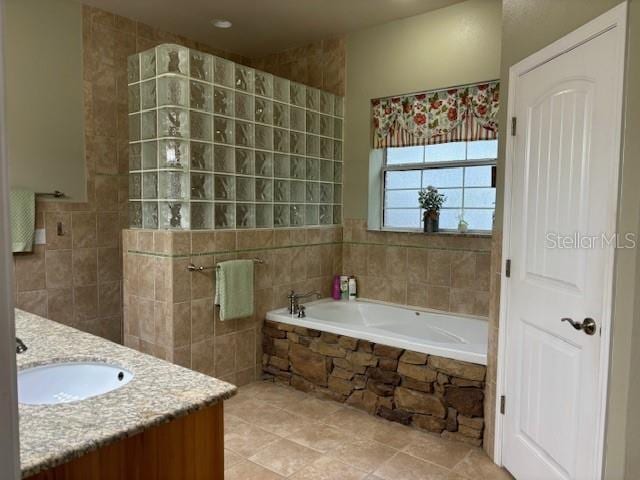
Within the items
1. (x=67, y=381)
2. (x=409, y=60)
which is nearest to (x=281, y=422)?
(x=67, y=381)

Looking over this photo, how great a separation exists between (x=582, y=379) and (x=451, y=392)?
3.26 ft

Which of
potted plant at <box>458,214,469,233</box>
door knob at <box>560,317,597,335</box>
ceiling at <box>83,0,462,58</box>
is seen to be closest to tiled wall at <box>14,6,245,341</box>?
ceiling at <box>83,0,462,58</box>

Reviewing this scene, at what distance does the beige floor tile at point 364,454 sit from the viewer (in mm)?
2465

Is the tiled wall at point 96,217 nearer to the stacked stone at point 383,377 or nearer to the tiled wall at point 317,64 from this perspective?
the tiled wall at point 317,64

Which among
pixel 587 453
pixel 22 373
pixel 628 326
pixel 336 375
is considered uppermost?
pixel 628 326

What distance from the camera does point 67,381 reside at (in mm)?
1527

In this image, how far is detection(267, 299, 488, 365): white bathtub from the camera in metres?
2.86

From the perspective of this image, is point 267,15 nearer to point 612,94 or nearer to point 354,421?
point 612,94

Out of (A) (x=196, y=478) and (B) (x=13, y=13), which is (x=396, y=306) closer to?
(A) (x=196, y=478)

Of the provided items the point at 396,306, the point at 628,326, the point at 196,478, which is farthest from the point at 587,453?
the point at 396,306

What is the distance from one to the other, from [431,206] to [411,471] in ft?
6.87

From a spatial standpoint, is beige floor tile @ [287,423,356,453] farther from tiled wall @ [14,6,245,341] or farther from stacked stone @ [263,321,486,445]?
tiled wall @ [14,6,245,341]

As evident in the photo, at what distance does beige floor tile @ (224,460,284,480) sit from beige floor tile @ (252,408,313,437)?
380 mm

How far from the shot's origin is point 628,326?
158 cm
